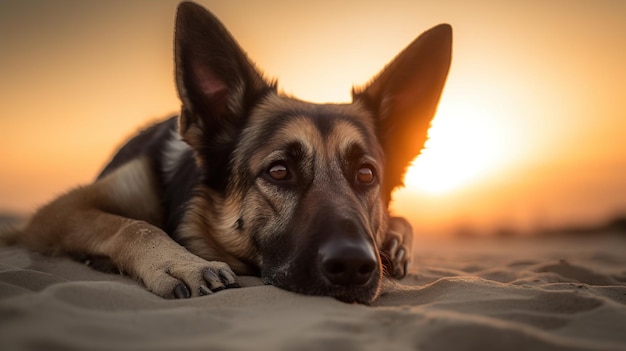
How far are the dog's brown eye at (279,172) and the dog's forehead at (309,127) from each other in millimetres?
134

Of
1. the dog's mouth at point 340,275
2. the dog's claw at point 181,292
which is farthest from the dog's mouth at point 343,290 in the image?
the dog's claw at point 181,292

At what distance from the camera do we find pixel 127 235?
11.8 ft

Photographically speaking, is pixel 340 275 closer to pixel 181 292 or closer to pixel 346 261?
pixel 346 261

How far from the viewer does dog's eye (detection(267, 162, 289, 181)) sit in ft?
11.7

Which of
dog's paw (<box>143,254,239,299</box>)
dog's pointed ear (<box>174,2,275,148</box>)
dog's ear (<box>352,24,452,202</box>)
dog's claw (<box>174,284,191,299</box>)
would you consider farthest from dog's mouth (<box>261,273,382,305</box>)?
dog's pointed ear (<box>174,2,275,148</box>)

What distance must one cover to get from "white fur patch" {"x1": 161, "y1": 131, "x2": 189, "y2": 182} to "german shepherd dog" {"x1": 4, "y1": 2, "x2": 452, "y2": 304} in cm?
2

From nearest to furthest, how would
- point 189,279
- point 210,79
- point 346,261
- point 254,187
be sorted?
point 346,261, point 189,279, point 254,187, point 210,79

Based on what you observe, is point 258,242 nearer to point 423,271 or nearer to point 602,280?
point 423,271

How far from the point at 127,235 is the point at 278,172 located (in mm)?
1100

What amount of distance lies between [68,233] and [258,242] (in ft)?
5.12

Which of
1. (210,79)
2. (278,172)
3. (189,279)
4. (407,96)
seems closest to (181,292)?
(189,279)

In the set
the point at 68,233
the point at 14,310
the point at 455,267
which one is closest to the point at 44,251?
the point at 68,233

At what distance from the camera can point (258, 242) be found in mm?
3578

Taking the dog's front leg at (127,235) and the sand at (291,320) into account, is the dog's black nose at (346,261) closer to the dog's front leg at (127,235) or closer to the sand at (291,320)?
the sand at (291,320)
